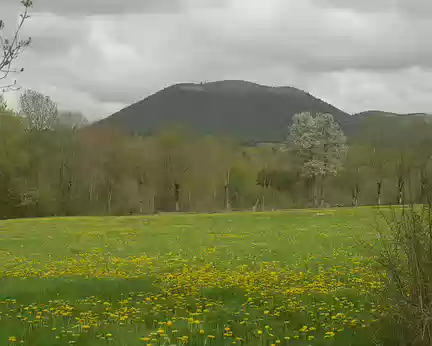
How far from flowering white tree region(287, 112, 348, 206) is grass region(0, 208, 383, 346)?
4481 centimetres

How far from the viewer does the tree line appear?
2378 inches

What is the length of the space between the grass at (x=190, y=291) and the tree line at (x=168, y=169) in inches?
1444

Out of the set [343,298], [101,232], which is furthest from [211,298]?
[101,232]

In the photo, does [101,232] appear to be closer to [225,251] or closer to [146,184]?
[225,251]

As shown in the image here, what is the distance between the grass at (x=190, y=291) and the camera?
8492 mm

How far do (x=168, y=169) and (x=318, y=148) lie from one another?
76.3ft

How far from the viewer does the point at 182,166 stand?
69125 millimetres

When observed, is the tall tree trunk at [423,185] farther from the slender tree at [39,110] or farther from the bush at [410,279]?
the slender tree at [39,110]

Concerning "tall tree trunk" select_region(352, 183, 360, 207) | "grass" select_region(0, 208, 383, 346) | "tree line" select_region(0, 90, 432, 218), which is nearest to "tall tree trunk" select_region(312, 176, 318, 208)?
"tree line" select_region(0, 90, 432, 218)

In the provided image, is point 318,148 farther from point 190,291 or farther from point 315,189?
point 190,291

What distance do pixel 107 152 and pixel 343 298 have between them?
59.9 meters

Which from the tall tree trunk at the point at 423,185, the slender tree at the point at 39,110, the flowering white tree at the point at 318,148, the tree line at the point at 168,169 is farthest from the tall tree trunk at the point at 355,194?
the tall tree trunk at the point at 423,185

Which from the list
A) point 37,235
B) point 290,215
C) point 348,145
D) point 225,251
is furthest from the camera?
point 348,145

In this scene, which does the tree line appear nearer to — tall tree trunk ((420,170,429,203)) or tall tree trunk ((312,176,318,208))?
tall tree trunk ((312,176,318,208))
